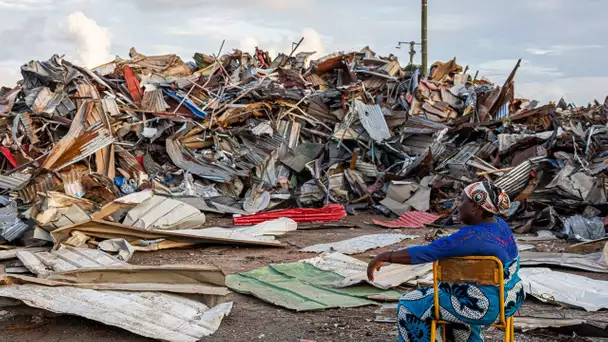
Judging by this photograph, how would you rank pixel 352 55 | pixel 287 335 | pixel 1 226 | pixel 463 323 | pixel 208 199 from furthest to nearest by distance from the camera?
pixel 352 55 → pixel 208 199 → pixel 1 226 → pixel 287 335 → pixel 463 323

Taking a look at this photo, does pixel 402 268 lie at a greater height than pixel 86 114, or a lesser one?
lesser

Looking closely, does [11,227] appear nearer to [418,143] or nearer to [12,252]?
[12,252]

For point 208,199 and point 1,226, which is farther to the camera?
point 208,199

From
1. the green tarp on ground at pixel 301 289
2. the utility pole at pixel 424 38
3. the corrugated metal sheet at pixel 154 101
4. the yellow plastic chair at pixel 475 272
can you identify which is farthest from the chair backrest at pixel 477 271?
the utility pole at pixel 424 38

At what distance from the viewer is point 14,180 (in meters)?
11.0

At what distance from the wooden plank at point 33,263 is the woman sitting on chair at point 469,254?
13.6 ft

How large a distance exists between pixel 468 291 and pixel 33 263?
16.8ft

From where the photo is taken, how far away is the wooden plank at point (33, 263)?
669 cm

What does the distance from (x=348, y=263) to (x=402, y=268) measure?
33.4 inches

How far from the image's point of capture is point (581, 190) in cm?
1032

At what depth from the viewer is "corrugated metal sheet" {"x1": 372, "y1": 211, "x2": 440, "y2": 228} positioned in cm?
1092

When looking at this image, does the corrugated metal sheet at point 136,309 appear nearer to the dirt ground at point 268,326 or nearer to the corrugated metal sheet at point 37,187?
the dirt ground at point 268,326

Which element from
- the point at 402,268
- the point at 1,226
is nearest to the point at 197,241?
the point at 1,226

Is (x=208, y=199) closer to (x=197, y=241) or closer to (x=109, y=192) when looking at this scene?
(x=109, y=192)
